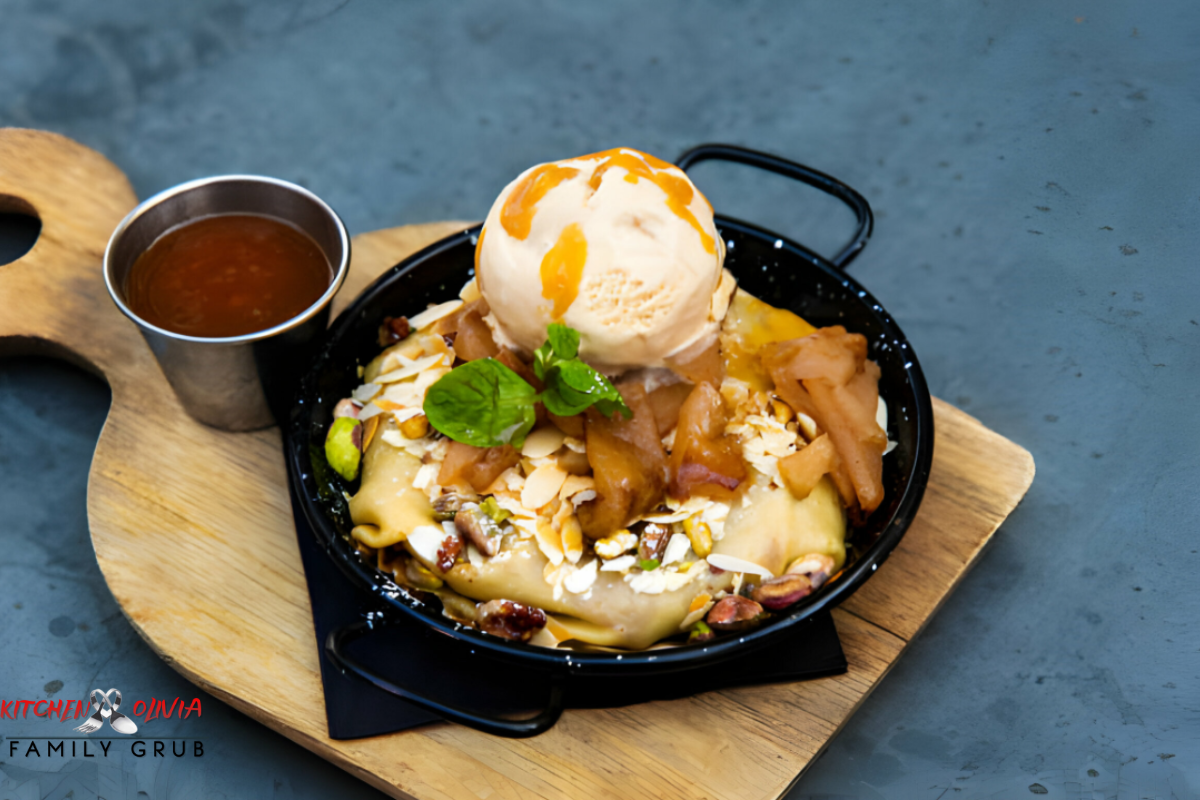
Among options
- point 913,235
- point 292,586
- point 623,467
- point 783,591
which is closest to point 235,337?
point 292,586

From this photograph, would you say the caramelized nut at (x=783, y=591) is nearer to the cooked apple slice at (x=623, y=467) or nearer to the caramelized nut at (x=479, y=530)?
the cooked apple slice at (x=623, y=467)

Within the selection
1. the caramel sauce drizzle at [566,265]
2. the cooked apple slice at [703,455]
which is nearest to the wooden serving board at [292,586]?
the cooked apple slice at [703,455]

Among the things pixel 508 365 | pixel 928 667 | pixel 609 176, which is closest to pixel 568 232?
pixel 609 176

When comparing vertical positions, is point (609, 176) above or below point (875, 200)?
above

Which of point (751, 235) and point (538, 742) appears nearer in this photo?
point (538, 742)

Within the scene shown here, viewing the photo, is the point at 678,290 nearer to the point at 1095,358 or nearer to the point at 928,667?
the point at 928,667

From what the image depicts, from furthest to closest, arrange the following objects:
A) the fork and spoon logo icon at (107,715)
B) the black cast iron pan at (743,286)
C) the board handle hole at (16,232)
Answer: the board handle hole at (16,232) → the fork and spoon logo icon at (107,715) → the black cast iron pan at (743,286)

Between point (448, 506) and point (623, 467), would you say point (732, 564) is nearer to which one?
point (623, 467)
